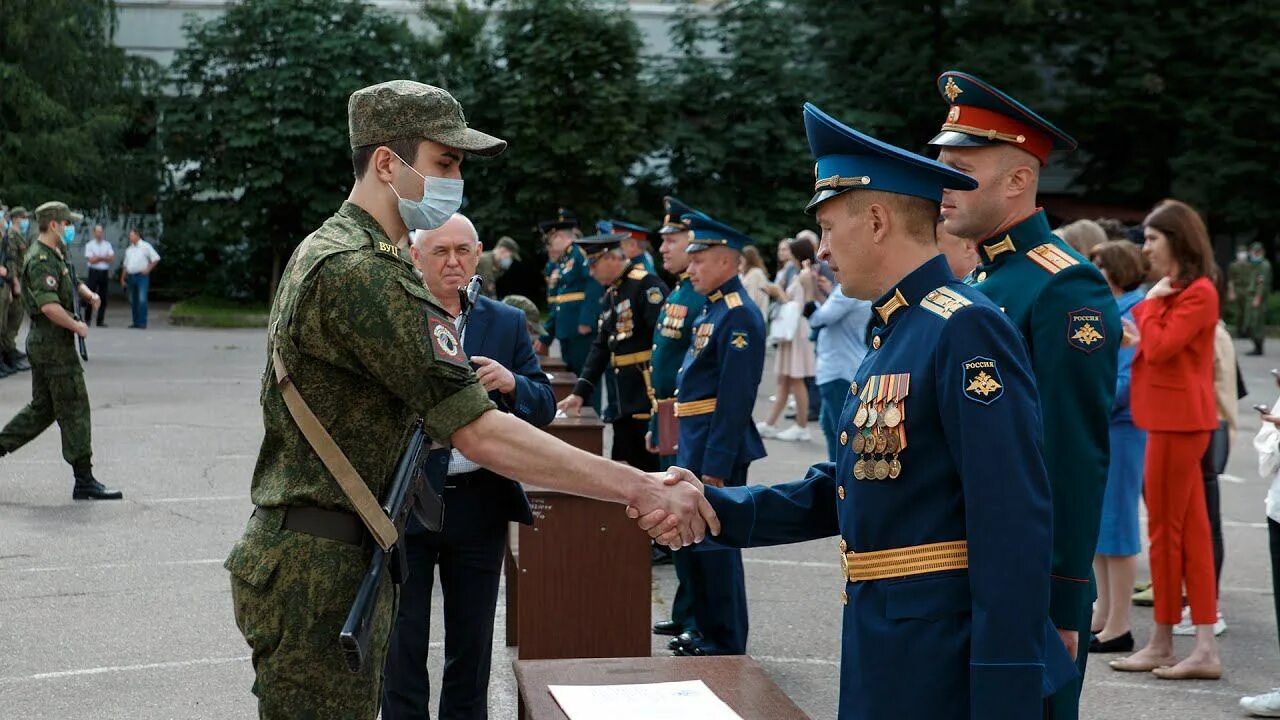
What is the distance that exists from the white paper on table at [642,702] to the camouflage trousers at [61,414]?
7843mm

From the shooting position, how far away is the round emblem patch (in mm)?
2918

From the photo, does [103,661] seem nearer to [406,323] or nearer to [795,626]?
[795,626]

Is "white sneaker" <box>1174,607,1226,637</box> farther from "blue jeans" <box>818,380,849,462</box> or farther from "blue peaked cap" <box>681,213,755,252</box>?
"blue jeans" <box>818,380,849,462</box>

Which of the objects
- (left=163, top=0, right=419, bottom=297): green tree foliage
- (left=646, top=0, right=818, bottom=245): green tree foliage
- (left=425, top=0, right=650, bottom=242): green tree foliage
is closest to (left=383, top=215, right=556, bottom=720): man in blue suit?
(left=425, top=0, right=650, bottom=242): green tree foliage

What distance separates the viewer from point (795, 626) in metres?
7.23

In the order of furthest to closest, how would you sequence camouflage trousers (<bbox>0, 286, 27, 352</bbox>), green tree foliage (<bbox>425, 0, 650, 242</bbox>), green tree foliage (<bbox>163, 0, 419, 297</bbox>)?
green tree foliage (<bbox>163, 0, 419, 297</bbox>) → green tree foliage (<bbox>425, 0, 650, 242</bbox>) → camouflage trousers (<bbox>0, 286, 27, 352</bbox>)

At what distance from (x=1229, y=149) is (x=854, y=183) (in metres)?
33.3

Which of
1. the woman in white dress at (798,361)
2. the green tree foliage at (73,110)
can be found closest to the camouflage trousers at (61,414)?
the woman in white dress at (798,361)

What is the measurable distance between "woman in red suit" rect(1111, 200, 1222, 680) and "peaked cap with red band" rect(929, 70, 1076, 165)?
2949mm

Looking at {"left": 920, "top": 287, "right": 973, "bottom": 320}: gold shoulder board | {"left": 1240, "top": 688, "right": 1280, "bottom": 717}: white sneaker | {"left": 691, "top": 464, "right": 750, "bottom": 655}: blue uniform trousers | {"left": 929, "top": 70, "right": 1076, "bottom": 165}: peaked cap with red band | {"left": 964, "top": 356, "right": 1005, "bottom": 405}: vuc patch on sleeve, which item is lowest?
{"left": 1240, "top": 688, "right": 1280, "bottom": 717}: white sneaker

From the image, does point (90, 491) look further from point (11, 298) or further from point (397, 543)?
point (11, 298)

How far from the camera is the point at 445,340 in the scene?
2941 mm

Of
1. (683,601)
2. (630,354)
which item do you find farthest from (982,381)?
(630,354)

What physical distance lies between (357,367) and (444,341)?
20cm
